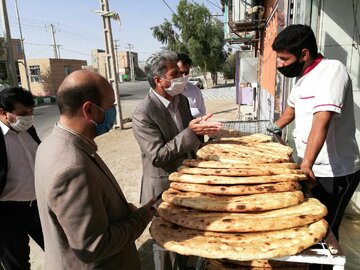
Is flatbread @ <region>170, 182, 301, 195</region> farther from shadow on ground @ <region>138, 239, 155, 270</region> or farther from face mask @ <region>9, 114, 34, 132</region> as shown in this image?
shadow on ground @ <region>138, 239, 155, 270</region>

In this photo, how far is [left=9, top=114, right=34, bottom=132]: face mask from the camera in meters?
2.65

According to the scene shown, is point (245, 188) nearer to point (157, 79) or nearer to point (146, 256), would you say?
point (157, 79)

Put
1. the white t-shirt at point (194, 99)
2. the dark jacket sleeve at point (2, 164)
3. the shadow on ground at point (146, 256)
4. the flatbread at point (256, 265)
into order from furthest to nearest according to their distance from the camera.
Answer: the white t-shirt at point (194, 99) → the shadow on ground at point (146, 256) → the dark jacket sleeve at point (2, 164) → the flatbread at point (256, 265)

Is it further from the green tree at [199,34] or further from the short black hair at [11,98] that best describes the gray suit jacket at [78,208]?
the green tree at [199,34]

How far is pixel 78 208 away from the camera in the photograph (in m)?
1.29

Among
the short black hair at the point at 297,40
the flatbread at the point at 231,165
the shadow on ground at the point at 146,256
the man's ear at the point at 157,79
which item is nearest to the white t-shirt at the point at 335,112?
the short black hair at the point at 297,40

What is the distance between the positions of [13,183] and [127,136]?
318 inches

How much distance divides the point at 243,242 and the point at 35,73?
1526 inches

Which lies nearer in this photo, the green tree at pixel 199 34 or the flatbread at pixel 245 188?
the flatbread at pixel 245 188

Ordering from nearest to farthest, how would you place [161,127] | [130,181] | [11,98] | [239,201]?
[239,201] → [161,127] → [11,98] → [130,181]

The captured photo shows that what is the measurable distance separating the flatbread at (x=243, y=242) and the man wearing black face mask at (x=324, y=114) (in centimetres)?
77

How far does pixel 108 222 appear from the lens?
1461 mm

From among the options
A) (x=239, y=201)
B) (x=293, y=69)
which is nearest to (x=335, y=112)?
(x=293, y=69)

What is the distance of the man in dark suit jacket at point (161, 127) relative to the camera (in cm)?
229
